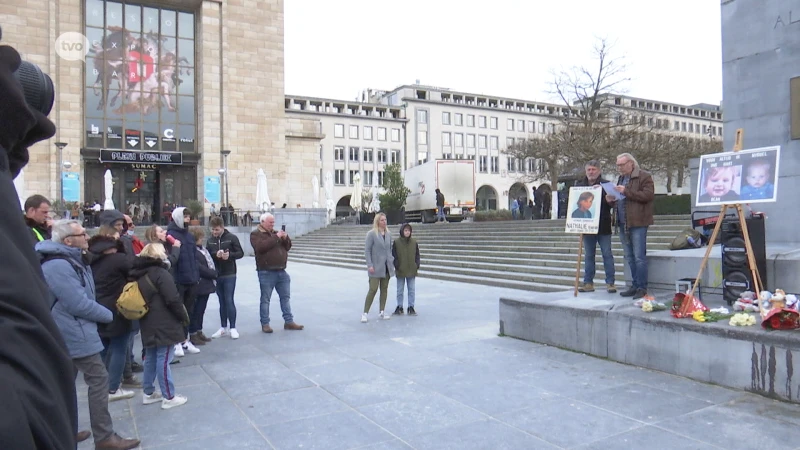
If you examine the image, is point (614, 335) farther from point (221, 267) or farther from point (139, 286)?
point (221, 267)

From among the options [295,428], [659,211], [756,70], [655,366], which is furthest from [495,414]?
[659,211]

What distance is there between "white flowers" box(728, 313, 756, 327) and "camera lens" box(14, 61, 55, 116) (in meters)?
5.79

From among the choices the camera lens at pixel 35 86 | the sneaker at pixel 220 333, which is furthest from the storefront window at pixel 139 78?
the camera lens at pixel 35 86

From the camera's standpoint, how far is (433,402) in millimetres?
5051

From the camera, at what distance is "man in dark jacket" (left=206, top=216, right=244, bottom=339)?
8.23m

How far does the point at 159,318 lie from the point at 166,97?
34178mm

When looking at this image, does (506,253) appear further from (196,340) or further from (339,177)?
(339,177)

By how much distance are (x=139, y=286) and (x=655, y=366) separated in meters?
5.12

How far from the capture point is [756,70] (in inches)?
369

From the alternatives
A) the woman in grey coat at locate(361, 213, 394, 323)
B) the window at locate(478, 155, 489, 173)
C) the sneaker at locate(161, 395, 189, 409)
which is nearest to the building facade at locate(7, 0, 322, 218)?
the woman in grey coat at locate(361, 213, 394, 323)

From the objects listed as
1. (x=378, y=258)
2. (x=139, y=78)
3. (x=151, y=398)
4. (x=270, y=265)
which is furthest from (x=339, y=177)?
(x=151, y=398)

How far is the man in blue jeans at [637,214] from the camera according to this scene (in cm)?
710

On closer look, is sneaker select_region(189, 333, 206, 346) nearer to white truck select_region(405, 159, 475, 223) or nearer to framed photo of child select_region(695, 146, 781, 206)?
framed photo of child select_region(695, 146, 781, 206)

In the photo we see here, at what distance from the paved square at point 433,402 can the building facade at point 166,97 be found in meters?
28.8
